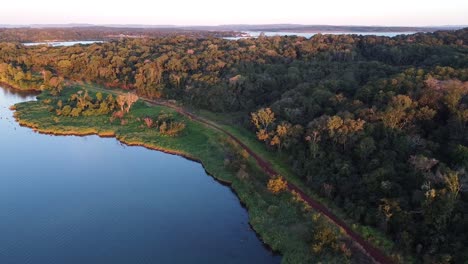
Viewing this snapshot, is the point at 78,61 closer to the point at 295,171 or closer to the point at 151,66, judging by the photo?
the point at 151,66

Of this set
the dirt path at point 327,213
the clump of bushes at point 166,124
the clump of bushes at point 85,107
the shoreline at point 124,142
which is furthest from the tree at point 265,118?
the clump of bushes at point 85,107

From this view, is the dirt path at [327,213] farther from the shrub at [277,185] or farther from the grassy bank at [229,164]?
the shrub at [277,185]

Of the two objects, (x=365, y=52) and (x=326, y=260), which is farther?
(x=365, y=52)

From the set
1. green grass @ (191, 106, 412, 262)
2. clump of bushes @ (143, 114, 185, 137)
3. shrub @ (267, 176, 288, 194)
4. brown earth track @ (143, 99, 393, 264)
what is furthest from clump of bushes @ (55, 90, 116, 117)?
shrub @ (267, 176, 288, 194)

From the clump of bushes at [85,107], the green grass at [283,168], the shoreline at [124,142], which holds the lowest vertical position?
the shoreline at [124,142]

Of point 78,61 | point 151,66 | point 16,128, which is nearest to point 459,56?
point 151,66

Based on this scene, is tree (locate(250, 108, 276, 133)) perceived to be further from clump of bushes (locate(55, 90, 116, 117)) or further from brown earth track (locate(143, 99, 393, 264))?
clump of bushes (locate(55, 90, 116, 117))
